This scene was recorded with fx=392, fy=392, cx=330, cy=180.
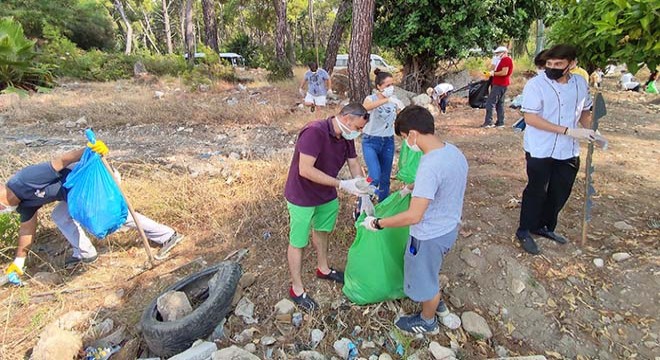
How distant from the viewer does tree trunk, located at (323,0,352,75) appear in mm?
8656

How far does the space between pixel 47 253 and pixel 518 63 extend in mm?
12906

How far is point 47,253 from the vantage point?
3412mm

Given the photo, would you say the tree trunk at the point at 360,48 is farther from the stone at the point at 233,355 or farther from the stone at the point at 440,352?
the stone at the point at 233,355

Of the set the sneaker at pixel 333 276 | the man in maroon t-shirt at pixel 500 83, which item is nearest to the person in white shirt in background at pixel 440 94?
the man in maroon t-shirt at pixel 500 83

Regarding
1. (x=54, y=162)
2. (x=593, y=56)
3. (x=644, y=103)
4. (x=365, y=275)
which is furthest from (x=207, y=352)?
(x=644, y=103)

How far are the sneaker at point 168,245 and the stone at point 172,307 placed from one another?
0.88m

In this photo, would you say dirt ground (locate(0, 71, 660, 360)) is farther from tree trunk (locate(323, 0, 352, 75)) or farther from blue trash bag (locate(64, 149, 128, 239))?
tree trunk (locate(323, 0, 352, 75))

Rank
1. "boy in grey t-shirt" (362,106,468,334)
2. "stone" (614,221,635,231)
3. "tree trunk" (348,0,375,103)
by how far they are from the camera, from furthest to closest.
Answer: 1. "tree trunk" (348,0,375,103)
2. "stone" (614,221,635,231)
3. "boy in grey t-shirt" (362,106,468,334)

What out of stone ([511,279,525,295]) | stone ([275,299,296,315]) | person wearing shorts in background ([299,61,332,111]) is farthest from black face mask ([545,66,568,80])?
person wearing shorts in background ([299,61,332,111])

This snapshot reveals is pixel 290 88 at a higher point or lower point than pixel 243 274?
higher

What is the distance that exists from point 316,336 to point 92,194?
178 centimetres

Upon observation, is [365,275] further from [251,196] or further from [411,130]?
[251,196]

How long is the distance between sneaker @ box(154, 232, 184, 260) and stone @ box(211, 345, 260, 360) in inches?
53.4

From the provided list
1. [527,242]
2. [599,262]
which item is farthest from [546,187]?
[599,262]
